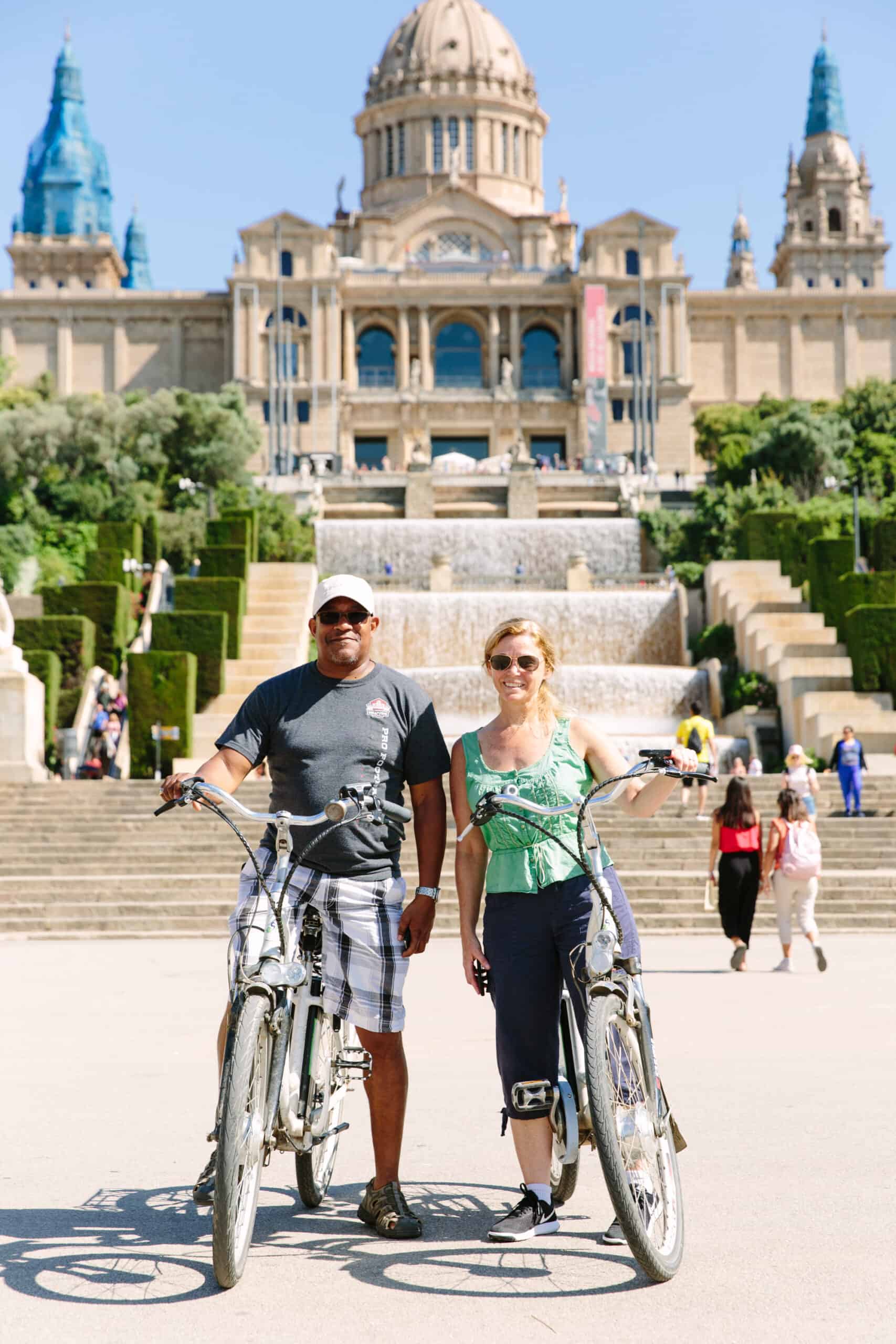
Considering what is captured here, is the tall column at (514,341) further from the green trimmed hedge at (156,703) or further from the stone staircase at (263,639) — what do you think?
the green trimmed hedge at (156,703)

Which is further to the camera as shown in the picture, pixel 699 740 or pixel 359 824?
pixel 699 740

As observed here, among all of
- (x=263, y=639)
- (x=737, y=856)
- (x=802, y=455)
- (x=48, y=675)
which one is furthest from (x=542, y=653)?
(x=802, y=455)

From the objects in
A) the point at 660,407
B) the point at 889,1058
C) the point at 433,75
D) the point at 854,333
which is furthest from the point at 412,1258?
the point at 433,75

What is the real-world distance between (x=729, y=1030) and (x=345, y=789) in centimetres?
464

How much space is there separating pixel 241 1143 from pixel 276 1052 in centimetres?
33

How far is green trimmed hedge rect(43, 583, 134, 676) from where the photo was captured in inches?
1212

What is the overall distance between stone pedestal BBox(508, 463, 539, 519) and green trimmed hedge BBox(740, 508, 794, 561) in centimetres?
1628

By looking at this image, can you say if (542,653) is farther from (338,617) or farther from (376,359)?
(376,359)

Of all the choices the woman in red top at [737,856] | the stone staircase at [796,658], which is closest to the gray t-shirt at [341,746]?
the woman in red top at [737,856]

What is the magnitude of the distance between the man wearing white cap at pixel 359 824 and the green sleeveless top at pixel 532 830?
217mm

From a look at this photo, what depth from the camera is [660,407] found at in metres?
75.5

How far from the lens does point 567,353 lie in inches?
3041

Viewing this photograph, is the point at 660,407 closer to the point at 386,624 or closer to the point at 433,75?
the point at 433,75


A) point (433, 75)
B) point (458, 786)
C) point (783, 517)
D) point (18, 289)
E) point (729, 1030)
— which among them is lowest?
point (729, 1030)
